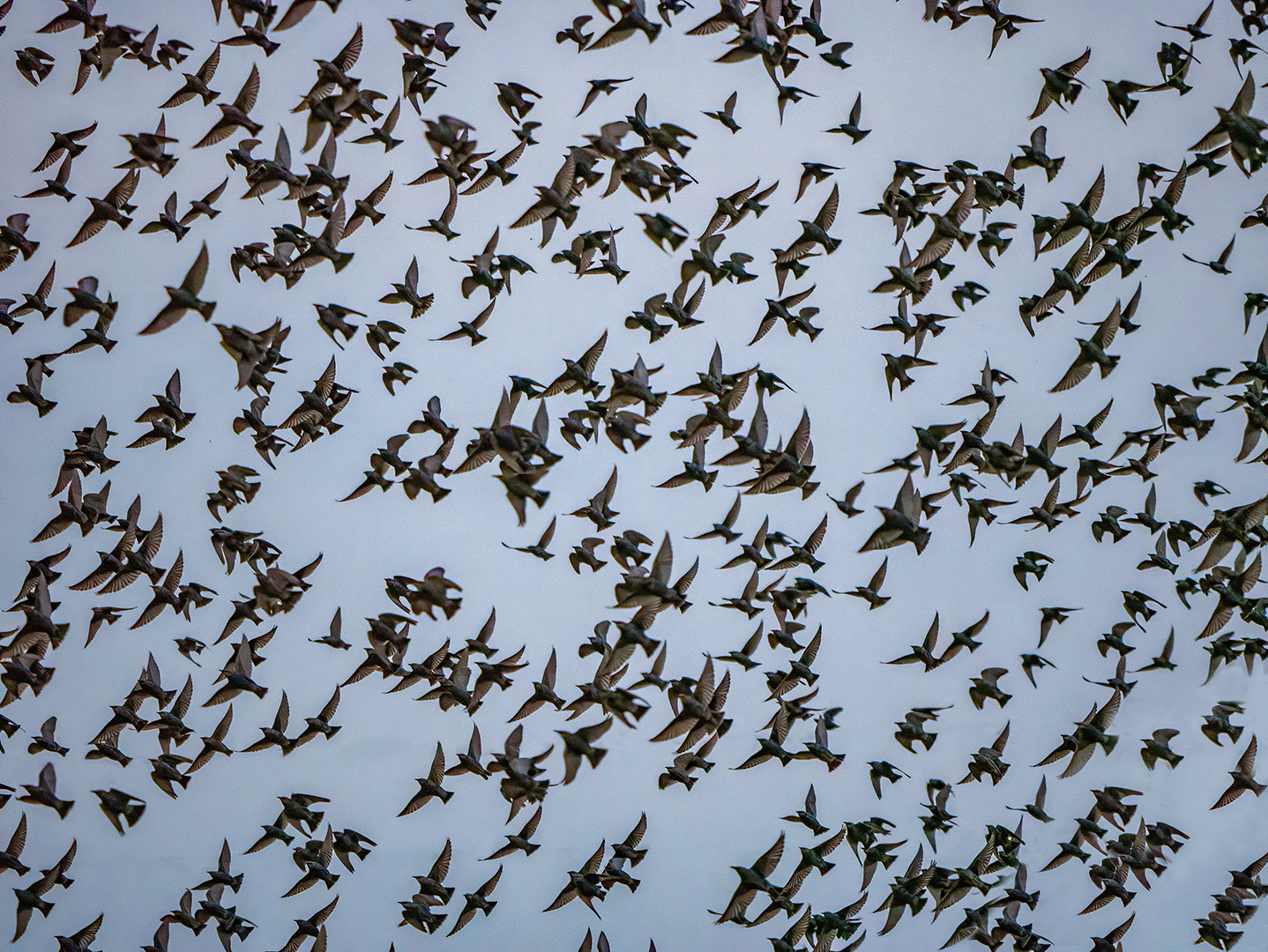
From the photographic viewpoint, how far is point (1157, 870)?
8156 mm

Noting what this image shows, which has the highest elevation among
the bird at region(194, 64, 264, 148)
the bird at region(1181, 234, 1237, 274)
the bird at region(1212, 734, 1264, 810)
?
the bird at region(194, 64, 264, 148)

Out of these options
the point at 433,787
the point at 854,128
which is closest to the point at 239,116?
the point at 854,128

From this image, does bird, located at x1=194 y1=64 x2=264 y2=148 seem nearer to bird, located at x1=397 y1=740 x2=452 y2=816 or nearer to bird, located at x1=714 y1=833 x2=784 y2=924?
bird, located at x1=397 y1=740 x2=452 y2=816

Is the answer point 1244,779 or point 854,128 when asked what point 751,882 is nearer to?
point 1244,779

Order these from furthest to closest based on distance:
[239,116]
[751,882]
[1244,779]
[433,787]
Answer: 1. [1244,779]
2. [751,882]
3. [433,787]
4. [239,116]

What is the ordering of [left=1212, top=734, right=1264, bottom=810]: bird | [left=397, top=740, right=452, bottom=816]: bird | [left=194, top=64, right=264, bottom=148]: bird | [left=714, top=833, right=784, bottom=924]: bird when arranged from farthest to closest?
1. [left=1212, top=734, right=1264, bottom=810]: bird
2. [left=714, top=833, right=784, bottom=924]: bird
3. [left=397, top=740, right=452, bottom=816]: bird
4. [left=194, top=64, right=264, bottom=148]: bird

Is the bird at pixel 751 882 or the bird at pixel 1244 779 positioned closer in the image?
the bird at pixel 751 882

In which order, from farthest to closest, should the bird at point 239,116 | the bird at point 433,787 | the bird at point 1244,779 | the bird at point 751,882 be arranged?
the bird at point 1244,779, the bird at point 751,882, the bird at point 433,787, the bird at point 239,116

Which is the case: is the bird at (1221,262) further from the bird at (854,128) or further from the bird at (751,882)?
the bird at (751,882)

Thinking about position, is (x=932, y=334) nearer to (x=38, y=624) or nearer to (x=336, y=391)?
(x=336, y=391)

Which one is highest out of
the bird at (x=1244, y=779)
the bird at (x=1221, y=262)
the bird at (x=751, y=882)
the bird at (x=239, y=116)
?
the bird at (x=239, y=116)

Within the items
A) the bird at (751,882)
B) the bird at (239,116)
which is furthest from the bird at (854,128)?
the bird at (751,882)

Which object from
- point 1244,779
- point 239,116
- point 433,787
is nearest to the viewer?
point 239,116

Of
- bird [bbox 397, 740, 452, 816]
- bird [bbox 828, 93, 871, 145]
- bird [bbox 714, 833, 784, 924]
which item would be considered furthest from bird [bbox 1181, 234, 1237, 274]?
bird [bbox 397, 740, 452, 816]
